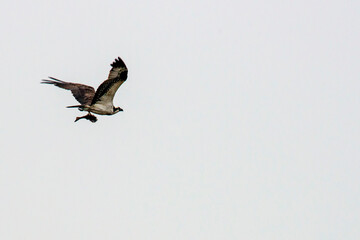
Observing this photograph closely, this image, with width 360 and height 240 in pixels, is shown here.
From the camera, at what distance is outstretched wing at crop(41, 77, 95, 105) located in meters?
36.2

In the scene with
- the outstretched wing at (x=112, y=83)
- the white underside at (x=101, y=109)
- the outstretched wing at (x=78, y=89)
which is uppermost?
the outstretched wing at (x=78, y=89)

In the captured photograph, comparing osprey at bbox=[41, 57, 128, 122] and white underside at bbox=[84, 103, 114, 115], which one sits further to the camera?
white underside at bbox=[84, 103, 114, 115]

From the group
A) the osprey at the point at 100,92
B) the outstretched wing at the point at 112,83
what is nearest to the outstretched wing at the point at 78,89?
the osprey at the point at 100,92

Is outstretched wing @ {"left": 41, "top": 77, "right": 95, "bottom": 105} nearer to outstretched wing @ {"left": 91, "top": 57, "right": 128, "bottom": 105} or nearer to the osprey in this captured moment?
the osprey

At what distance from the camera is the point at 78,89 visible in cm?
3672

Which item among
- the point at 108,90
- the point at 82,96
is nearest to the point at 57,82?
the point at 82,96

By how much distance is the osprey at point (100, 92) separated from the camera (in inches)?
1273

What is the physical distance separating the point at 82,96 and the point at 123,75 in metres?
4.33

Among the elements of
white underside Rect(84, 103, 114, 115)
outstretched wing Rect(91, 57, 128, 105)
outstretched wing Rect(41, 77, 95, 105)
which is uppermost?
outstretched wing Rect(41, 77, 95, 105)

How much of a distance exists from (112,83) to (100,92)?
0.67m

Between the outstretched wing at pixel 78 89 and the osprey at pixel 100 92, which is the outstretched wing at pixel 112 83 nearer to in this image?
the osprey at pixel 100 92

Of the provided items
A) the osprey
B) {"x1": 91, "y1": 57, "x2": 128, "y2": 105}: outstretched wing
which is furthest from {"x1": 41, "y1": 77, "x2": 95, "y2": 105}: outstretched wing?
{"x1": 91, "y1": 57, "x2": 128, "y2": 105}: outstretched wing

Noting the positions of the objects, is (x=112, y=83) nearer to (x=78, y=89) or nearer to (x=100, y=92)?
(x=100, y=92)

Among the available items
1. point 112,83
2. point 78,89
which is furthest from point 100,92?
point 78,89
